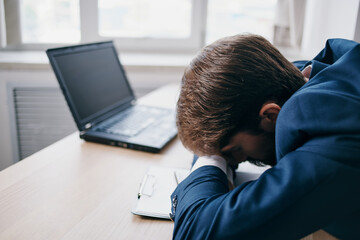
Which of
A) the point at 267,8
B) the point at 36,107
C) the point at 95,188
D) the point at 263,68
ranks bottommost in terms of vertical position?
the point at 36,107

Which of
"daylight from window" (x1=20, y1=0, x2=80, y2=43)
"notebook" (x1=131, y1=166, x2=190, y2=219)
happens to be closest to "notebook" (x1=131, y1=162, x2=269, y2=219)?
"notebook" (x1=131, y1=166, x2=190, y2=219)

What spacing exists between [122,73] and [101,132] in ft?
1.17

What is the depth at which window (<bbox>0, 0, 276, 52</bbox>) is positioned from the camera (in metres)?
1.93

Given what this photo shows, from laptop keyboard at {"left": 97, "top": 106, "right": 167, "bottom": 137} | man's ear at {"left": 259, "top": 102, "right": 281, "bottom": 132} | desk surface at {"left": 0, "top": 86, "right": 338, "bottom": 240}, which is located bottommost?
desk surface at {"left": 0, "top": 86, "right": 338, "bottom": 240}

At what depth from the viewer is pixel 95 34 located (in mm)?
1969

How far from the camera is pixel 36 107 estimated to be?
1.75m

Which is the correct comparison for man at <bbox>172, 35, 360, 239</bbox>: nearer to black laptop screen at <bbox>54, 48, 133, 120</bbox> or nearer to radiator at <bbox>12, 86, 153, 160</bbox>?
black laptop screen at <bbox>54, 48, 133, 120</bbox>

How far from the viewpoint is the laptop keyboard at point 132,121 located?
99 centimetres

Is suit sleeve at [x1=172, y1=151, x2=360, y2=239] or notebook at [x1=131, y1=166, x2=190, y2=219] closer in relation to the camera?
suit sleeve at [x1=172, y1=151, x2=360, y2=239]

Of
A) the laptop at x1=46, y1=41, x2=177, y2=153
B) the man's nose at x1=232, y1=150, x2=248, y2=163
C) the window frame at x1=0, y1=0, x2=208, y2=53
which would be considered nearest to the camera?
the man's nose at x1=232, y1=150, x2=248, y2=163

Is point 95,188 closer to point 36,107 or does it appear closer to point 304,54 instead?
point 36,107

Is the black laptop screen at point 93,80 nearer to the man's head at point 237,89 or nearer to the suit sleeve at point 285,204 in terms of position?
the man's head at point 237,89

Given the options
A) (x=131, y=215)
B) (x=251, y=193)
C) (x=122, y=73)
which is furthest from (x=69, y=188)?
(x=122, y=73)

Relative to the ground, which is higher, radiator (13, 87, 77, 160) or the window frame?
the window frame
